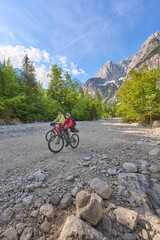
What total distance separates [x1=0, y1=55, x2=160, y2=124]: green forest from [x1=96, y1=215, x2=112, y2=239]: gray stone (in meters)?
14.9

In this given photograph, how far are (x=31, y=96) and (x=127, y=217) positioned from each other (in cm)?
2338

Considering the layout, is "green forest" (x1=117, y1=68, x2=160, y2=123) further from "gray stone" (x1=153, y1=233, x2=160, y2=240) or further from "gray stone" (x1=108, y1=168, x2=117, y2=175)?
"gray stone" (x1=153, y1=233, x2=160, y2=240)

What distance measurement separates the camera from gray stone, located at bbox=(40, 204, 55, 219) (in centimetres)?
181

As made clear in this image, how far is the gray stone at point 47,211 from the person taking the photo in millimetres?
1815

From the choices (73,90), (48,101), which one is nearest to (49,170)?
(48,101)

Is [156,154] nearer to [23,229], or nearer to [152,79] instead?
[23,229]

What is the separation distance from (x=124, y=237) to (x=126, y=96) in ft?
59.0

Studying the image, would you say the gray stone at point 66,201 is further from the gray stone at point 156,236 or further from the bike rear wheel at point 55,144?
the bike rear wheel at point 55,144

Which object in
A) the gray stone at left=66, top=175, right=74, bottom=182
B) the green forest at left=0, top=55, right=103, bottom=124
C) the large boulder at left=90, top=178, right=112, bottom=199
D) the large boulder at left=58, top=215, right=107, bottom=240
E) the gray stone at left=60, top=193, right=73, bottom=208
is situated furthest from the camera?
the green forest at left=0, top=55, right=103, bottom=124

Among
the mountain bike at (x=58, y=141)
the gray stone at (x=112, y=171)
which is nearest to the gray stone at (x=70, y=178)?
the gray stone at (x=112, y=171)

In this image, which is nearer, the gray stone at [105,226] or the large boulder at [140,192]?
the gray stone at [105,226]

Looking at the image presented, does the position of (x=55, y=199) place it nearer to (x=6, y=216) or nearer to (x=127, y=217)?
(x=6, y=216)

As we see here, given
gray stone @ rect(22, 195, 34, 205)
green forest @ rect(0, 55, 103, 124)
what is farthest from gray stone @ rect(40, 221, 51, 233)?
green forest @ rect(0, 55, 103, 124)

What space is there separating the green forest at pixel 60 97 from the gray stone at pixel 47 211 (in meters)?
15.3
